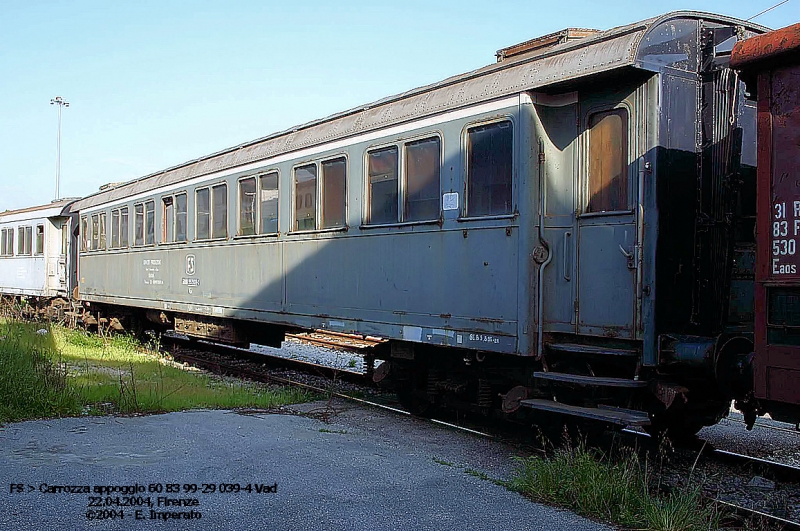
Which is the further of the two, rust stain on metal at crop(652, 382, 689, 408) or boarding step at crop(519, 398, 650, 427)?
rust stain on metal at crop(652, 382, 689, 408)

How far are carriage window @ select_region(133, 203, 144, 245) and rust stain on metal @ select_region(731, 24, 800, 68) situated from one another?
12974 mm

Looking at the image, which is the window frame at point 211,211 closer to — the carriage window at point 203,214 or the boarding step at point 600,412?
the carriage window at point 203,214

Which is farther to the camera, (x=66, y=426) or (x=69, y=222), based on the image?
(x=69, y=222)

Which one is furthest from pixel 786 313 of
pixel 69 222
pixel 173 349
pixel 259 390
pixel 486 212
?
pixel 69 222

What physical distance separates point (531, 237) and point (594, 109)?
125 cm

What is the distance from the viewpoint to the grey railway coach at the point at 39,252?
22.1 metres

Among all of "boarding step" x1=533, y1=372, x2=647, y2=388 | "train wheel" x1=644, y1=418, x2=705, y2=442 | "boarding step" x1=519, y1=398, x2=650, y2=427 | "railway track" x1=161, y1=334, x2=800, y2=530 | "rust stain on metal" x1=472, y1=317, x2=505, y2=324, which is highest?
"rust stain on metal" x1=472, y1=317, x2=505, y2=324

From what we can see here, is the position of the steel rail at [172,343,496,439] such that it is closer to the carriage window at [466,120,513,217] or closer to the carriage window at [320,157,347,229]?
the carriage window at [320,157,347,229]

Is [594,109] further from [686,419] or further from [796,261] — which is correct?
[686,419]

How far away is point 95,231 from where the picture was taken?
19.0 m

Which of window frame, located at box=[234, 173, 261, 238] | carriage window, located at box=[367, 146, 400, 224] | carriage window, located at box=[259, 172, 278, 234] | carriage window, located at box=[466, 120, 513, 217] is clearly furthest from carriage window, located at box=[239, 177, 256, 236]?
carriage window, located at box=[466, 120, 513, 217]

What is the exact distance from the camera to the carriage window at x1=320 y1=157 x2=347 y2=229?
9.64m

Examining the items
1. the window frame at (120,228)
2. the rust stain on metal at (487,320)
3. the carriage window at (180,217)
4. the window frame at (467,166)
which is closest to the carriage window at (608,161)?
the window frame at (467,166)

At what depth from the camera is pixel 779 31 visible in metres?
5.22
